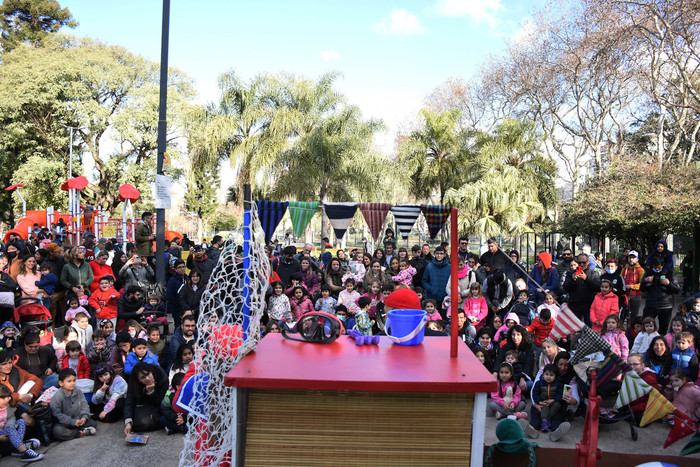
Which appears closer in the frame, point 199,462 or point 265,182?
point 199,462

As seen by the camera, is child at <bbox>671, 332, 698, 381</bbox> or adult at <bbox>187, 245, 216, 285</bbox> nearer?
child at <bbox>671, 332, 698, 381</bbox>

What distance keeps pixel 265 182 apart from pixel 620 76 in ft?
44.4

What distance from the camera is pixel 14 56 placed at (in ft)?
100

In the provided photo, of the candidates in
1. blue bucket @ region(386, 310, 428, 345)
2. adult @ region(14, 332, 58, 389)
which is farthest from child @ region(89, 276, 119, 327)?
blue bucket @ region(386, 310, 428, 345)

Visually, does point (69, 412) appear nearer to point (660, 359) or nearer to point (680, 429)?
point (680, 429)

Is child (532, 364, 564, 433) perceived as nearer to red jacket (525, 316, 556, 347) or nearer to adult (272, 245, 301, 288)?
red jacket (525, 316, 556, 347)

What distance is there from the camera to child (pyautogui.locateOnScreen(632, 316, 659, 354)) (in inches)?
272

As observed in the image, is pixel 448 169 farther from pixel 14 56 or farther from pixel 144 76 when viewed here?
pixel 14 56

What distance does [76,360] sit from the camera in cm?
656

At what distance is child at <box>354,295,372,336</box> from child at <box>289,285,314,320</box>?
31.4 inches

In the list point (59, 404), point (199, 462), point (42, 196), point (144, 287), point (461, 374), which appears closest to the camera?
point (461, 374)

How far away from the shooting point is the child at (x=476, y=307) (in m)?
8.02

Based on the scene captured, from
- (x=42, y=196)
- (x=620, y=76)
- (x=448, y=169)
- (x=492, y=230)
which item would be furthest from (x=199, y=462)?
(x=42, y=196)

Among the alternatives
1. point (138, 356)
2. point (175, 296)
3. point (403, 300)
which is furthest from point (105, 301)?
point (403, 300)
